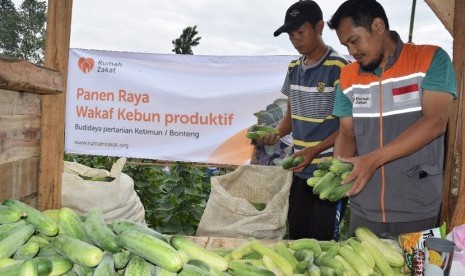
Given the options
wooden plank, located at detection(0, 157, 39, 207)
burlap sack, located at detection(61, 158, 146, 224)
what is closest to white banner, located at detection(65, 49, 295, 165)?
burlap sack, located at detection(61, 158, 146, 224)

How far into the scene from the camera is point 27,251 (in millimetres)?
1642

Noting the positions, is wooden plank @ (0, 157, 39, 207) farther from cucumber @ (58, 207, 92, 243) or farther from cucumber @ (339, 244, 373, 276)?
cucumber @ (339, 244, 373, 276)

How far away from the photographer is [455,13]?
10.2 ft

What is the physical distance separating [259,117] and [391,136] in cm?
277

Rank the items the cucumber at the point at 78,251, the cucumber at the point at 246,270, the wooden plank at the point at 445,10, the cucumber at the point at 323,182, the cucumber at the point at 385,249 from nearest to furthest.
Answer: the cucumber at the point at 78,251 → the cucumber at the point at 246,270 → the cucumber at the point at 385,249 → the cucumber at the point at 323,182 → the wooden plank at the point at 445,10

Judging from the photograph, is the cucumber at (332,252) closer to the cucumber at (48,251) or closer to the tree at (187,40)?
the cucumber at (48,251)

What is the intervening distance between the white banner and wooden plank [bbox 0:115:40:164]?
3.24 meters

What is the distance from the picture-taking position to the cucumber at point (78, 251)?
1521 millimetres

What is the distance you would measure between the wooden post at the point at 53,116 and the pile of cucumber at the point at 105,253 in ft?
2.08

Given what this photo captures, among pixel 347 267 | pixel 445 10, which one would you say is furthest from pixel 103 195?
pixel 445 10

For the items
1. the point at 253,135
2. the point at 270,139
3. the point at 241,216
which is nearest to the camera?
the point at 241,216

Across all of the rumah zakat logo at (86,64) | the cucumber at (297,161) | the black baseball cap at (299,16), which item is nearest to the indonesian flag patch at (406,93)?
the cucumber at (297,161)

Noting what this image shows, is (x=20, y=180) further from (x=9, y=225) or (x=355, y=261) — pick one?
(x=355, y=261)

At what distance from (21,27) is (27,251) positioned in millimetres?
30575
